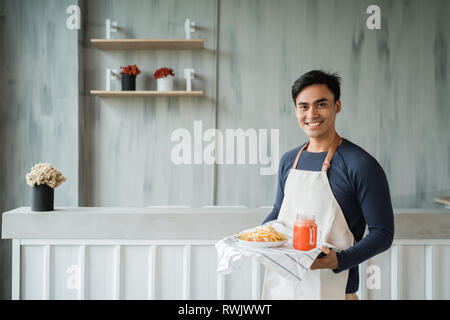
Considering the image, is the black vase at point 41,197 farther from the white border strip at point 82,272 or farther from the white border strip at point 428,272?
the white border strip at point 428,272

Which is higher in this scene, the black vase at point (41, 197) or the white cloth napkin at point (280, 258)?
the black vase at point (41, 197)

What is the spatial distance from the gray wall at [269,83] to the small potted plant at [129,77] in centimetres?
13

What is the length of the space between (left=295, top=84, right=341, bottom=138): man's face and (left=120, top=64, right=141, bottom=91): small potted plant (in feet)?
5.79

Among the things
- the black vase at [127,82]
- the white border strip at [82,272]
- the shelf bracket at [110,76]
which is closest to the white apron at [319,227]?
the white border strip at [82,272]

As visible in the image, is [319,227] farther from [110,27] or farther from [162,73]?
[110,27]

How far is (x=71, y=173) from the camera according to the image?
270 centimetres

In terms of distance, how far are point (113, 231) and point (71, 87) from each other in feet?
4.65

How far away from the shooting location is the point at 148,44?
2.66 m

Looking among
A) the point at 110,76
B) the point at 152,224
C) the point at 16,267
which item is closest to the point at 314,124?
the point at 152,224

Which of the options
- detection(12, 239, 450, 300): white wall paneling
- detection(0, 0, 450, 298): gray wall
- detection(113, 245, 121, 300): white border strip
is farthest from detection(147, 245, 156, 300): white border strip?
detection(0, 0, 450, 298): gray wall

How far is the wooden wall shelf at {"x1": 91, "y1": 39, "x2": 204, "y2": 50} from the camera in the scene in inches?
102

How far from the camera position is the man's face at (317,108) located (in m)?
1.21

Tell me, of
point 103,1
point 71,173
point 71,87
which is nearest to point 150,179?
point 71,173

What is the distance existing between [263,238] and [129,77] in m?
1.96
